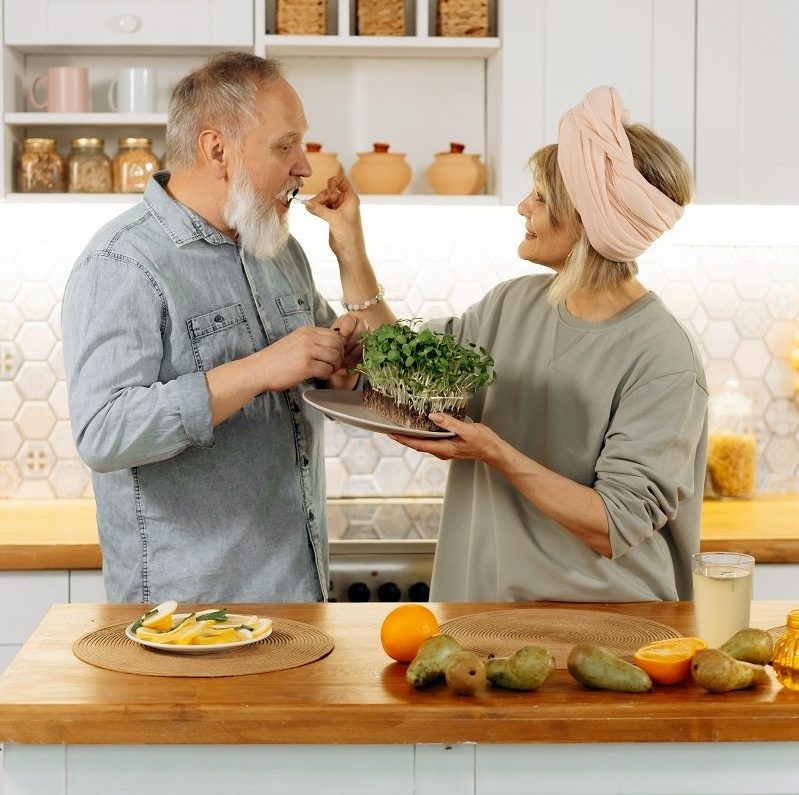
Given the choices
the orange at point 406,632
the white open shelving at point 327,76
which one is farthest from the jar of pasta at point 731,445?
the orange at point 406,632

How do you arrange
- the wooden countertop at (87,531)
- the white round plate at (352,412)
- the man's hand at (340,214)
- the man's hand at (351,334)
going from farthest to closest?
the wooden countertop at (87,531), the man's hand at (340,214), the man's hand at (351,334), the white round plate at (352,412)

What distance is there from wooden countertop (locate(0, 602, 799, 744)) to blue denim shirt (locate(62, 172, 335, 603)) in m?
0.52

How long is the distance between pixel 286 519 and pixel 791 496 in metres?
1.84

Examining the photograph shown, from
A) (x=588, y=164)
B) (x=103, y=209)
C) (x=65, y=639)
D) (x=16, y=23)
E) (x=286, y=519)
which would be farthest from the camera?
(x=103, y=209)

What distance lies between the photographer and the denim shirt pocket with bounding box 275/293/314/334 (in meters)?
2.24

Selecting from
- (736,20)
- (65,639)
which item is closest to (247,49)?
(736,20)

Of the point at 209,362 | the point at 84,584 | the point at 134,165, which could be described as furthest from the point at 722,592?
the point at 134,165

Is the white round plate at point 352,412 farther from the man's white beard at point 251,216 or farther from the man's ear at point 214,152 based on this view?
the man's ear at point 214,152

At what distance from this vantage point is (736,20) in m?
2.91

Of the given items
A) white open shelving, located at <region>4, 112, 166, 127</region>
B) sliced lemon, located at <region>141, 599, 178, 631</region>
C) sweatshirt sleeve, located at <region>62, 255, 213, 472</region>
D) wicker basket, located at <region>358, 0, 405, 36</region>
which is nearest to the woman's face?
sweatshirt sleeve, located at <region>62, 255, 213, 472</region>

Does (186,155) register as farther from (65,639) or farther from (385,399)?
(65,639)

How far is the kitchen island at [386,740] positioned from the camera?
136 cm

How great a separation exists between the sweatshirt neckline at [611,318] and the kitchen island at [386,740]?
30.5 inches

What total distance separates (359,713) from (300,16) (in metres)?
2.04
